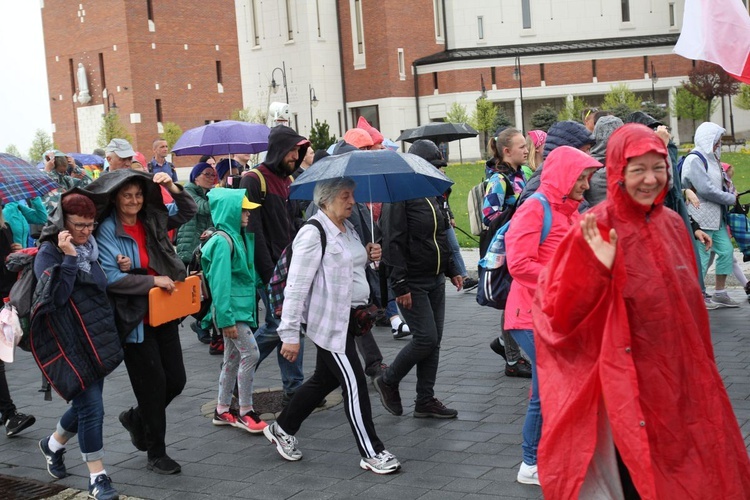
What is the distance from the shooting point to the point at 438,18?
2803 inches

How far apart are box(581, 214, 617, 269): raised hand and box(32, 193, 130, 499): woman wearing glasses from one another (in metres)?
3.27

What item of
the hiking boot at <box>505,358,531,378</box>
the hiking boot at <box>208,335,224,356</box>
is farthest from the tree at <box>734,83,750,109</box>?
the hiking boot at <box>505,358,531,378</box>

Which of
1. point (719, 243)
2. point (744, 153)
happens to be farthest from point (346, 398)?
point (744, 153)

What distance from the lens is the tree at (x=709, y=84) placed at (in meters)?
61.8

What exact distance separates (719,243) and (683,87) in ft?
185

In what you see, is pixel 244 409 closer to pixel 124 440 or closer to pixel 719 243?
pixel 124 440

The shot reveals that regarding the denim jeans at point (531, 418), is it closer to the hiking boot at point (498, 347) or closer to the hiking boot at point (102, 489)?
the hiking boot at point (102, 489)

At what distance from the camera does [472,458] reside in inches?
249

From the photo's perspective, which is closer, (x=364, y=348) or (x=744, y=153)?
(x=364, y=348)

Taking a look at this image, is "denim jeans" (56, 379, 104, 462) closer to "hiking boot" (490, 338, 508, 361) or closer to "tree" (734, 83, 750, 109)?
"hiking boot" (490, 338, 508, 361)

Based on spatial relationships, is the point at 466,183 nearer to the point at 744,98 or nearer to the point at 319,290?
the point at 744,98

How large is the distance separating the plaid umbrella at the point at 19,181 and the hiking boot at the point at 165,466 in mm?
2231

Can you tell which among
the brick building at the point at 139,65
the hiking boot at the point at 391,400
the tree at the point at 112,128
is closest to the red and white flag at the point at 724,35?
the hiking boot at the point at 391,400

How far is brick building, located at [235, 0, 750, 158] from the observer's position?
6625 centimetres
